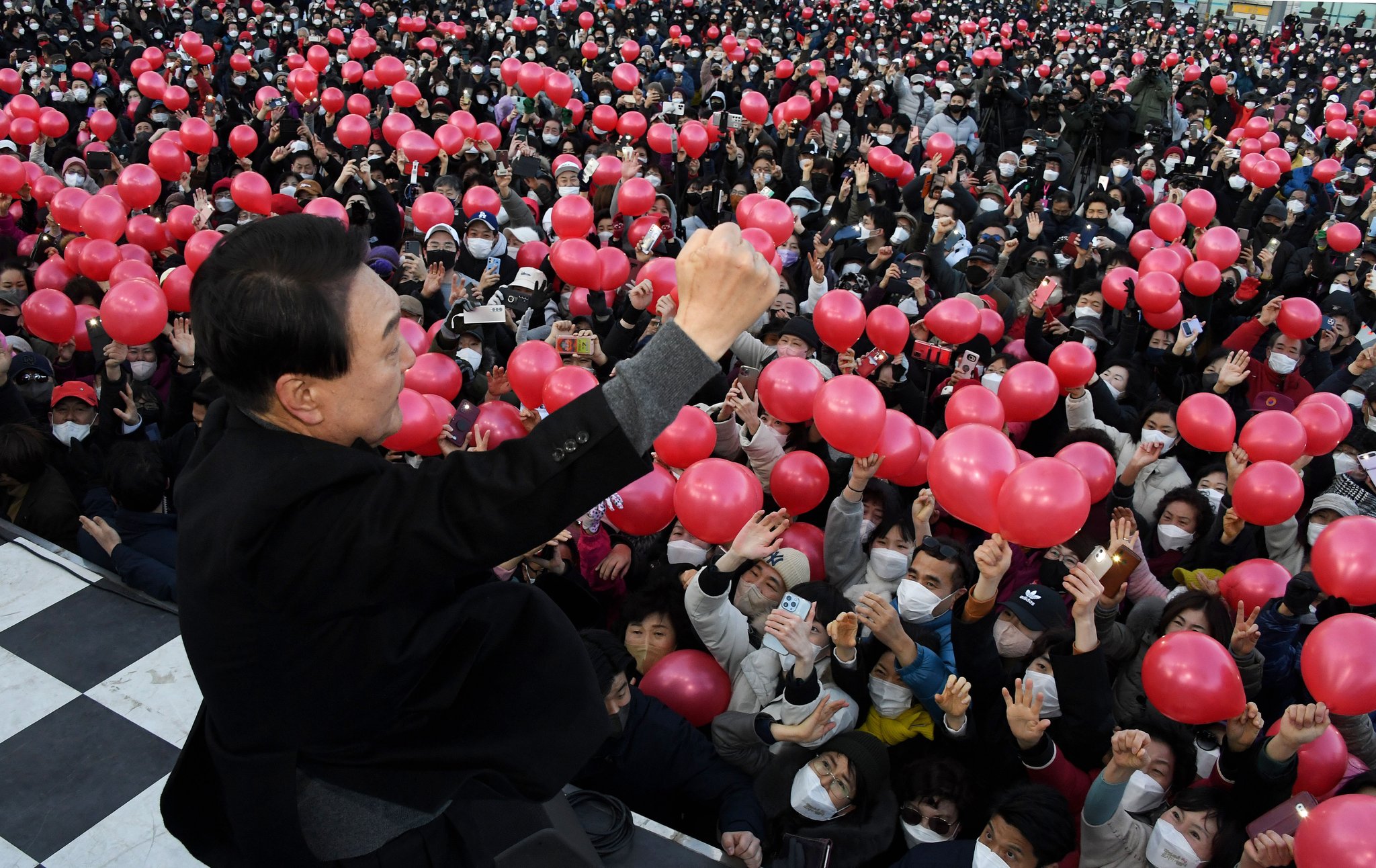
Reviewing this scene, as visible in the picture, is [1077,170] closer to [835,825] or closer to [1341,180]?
[1341,180]

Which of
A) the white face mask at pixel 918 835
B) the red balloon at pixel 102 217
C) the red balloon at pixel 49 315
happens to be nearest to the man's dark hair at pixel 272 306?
the white face mask at pixel 918 835

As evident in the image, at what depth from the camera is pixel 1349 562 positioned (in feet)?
9.43

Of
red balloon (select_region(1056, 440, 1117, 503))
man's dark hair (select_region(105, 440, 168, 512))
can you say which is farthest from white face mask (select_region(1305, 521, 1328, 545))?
man's dark hair (select_region(105, 440, 168, 512))

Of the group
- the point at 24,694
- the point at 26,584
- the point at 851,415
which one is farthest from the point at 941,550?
the point at 26,584

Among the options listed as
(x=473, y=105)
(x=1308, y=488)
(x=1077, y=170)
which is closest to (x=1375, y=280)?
(x=1308, y=488)

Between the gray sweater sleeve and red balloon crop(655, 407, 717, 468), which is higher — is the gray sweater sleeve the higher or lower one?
the higher one

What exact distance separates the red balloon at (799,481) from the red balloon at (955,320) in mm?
1537

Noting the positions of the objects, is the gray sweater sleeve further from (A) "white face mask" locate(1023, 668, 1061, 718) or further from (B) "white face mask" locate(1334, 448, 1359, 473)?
(B) "white face mask" locate(1334, 448, 1359, 473)

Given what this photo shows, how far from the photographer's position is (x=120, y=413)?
13.3 ft

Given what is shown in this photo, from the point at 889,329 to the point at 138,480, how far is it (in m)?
3.45

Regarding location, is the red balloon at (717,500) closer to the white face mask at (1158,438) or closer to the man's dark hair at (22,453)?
the white face mask at (1158,438)

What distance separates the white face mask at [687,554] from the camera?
351cm

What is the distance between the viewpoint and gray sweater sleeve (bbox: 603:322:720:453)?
93 cm

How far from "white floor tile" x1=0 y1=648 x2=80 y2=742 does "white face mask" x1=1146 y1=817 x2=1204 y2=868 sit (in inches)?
110
